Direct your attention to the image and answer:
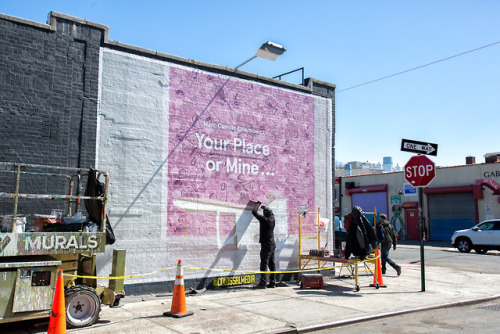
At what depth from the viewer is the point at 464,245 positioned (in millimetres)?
21578

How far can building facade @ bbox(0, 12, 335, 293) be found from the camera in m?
8.68

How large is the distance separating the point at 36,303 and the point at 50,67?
487 centimetres

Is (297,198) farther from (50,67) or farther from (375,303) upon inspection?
(50,67)

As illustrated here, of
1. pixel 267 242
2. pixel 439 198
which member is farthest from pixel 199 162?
pixel 439 198

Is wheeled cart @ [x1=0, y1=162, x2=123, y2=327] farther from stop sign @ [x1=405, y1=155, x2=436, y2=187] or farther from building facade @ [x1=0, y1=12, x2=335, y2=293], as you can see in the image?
stop sign @ [x1=405, y1=155, x2=436, y2=187]

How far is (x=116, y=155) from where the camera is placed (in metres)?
9.44

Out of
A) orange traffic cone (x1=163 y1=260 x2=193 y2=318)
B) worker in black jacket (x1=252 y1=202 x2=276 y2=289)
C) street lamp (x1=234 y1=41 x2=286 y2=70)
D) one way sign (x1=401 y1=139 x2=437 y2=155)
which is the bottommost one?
orange traffic cone (x1=163 y1=260 x2=193 y2=318)

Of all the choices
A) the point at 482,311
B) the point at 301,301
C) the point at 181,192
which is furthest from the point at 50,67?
the point at 482,311

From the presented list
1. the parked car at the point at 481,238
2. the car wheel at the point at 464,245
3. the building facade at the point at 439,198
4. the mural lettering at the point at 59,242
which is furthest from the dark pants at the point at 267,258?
the building facade at the point at 439,198

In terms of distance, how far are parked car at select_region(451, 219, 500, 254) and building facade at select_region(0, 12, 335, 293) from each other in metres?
12.5

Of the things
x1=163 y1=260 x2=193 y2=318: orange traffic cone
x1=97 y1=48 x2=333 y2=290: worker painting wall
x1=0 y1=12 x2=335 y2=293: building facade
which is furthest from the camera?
x1=97 y1=48 x2=333 y2=290: worker painting wall

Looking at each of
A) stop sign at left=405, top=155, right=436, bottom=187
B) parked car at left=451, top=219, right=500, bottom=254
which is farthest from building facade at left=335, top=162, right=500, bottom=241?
stop sign at left=405, top=155, right=436, bottom=187

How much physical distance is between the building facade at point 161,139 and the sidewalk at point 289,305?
0.95 meters

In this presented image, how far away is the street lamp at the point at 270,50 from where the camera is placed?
10.2m
